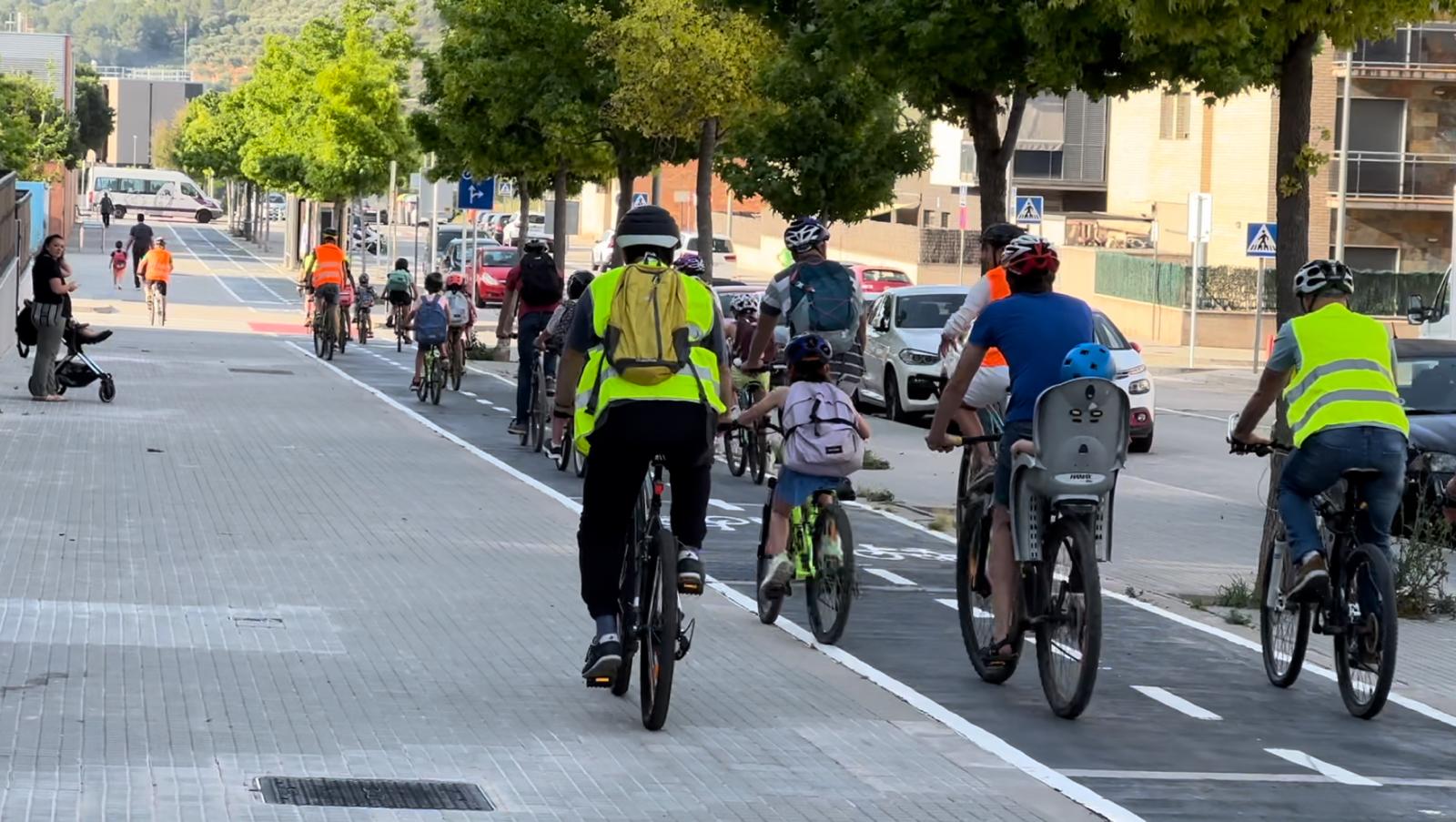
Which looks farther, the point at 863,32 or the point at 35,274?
the point at 35,274

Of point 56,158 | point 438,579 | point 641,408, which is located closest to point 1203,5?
point 438,579

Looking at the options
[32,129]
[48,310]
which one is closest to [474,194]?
[48,310]

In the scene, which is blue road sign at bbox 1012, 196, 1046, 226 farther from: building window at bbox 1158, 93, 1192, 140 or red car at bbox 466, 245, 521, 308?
red car at bbox 466, 245, 521, 308

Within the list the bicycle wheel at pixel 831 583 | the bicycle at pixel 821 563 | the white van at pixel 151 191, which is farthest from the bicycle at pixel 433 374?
the white van at pixel 151 191

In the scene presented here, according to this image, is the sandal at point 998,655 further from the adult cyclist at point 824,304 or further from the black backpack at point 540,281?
the black backpack at point 540,281

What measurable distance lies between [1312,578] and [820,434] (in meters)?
2.35

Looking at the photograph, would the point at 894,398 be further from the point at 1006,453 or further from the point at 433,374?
the point at 1006,453

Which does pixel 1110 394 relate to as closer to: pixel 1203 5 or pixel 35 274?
pixel 1203 5

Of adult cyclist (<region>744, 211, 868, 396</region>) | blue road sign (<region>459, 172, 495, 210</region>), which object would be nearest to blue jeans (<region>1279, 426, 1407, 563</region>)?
adult cyclist (<region>744, 211, 868, 396</region>)

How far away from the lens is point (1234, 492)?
20.5m

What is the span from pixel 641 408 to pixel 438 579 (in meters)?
3.83

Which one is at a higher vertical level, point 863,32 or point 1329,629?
point 863,32

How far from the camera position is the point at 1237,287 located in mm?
47781

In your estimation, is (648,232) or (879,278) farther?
(879,278)
